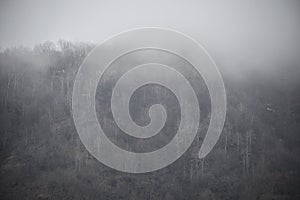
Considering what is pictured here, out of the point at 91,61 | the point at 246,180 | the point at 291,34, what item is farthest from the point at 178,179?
the point at 291,34

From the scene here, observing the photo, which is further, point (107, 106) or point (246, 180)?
point (107, 106)

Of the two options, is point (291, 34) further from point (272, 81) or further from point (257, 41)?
point (272, 81)

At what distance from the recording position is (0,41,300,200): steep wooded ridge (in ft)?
111

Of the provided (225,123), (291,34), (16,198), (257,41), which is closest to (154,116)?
(225,123)

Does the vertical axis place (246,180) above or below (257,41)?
below

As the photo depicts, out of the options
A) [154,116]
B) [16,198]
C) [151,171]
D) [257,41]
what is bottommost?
[16,198]

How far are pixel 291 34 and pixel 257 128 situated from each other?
7911 centimetres

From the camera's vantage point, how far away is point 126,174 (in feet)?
121

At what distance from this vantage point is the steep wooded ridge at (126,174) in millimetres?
33688

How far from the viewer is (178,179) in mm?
36719

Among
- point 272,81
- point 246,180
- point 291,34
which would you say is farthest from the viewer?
point 291,34

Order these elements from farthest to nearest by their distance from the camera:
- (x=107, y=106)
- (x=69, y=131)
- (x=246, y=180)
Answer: (x=107, y=106)
(x=69, y=131)
(x=246, y=180)

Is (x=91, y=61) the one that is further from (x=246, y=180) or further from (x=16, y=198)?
(x=246, y=180)

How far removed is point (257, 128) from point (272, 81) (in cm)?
2126
